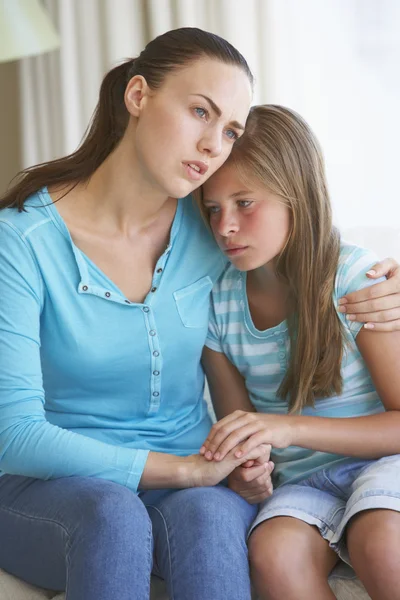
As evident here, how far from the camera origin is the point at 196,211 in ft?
5.38

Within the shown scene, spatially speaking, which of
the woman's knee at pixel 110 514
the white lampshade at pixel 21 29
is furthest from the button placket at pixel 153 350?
the white lampshade at pixel 21 29

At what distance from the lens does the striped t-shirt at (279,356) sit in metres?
1.50

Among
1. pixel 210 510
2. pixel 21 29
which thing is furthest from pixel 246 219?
pixel 21 29

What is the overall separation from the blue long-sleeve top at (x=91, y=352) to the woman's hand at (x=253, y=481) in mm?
163

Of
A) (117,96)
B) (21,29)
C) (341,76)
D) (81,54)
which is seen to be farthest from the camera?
(81,54)

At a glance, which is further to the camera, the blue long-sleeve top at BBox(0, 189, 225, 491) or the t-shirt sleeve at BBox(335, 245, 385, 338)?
the t-shirt sleeve at BBox(335, 245, 385, 338)

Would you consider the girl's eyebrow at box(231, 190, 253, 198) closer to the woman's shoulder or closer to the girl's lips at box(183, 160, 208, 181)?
the girl's lips at box(183, 160, 208, 181)

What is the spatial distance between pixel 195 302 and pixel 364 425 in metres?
0.39

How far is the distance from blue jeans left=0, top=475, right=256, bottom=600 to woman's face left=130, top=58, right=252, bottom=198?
54cm

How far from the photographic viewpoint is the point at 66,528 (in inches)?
47.9

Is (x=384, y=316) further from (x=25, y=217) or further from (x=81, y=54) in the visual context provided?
(x=81, y=54)

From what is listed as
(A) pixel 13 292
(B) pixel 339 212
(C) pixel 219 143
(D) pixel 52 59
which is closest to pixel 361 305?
(C) pixel 219 143

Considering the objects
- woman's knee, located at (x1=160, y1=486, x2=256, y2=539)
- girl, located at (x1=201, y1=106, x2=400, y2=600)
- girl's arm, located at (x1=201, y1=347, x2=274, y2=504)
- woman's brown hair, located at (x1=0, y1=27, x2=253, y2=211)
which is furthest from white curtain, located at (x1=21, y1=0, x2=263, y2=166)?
woman's knee, located at (x1=160, y1=486, x2=256, y2=539)

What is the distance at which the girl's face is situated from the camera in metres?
1.50
